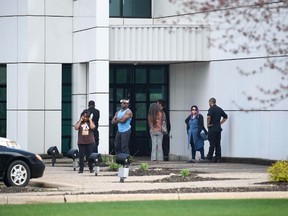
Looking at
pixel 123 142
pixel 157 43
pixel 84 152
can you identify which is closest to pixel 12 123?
pixel 157 43

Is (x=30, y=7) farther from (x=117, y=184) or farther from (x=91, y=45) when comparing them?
(x=117, y=184)

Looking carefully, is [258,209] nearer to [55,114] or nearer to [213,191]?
[213,191]

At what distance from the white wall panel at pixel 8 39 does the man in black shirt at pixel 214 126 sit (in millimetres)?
7800

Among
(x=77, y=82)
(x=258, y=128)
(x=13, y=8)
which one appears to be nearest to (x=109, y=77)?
(x=77, y=82)

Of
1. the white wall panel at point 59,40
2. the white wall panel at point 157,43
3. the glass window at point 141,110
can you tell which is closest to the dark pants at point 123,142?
the white wall panel at point 157,43

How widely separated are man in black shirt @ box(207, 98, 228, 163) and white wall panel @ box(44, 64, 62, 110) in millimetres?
6503

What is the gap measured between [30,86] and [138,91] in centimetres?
390

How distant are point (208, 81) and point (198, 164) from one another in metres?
3.92

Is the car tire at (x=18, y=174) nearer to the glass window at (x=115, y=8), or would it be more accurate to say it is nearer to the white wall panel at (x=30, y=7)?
the white wall panel at (x=30, y=7)

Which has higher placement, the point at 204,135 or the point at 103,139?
the point at 204,135

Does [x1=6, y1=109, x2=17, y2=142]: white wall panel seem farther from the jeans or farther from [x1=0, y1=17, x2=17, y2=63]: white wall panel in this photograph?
the jeans

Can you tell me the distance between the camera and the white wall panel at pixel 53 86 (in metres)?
44.0

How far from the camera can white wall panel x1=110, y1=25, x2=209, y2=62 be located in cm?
4159

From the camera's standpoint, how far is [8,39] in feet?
144
